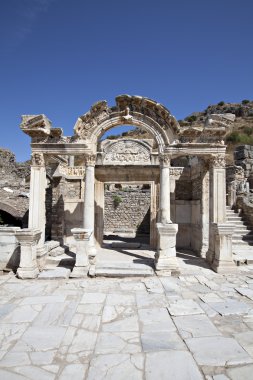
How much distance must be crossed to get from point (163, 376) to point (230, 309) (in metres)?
2.29

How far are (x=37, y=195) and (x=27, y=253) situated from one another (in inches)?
72.1

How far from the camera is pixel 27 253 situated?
6488mm

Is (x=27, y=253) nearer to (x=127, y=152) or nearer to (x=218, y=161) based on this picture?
(x=127, y=152)

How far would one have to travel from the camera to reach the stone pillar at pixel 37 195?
7414mm

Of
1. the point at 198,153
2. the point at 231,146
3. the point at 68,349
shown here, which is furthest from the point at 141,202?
the point at 231,146

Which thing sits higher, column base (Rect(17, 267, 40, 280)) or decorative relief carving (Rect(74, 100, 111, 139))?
decorative relief carving (Rect(74, 100, 111, 139))

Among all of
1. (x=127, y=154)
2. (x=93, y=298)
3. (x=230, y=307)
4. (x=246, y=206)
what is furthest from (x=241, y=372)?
(x=246, y=206)

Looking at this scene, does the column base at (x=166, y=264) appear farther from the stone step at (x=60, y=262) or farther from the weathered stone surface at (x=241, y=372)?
the weathered stone surface at (x=241, y=372)

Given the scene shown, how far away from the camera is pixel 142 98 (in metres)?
7.53

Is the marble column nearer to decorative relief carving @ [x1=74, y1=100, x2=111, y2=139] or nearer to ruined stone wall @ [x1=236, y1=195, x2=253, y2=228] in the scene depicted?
decorative relief carving @ [x1=74, y1=100, x2=111, y2=139]

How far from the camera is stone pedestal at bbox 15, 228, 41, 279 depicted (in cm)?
636

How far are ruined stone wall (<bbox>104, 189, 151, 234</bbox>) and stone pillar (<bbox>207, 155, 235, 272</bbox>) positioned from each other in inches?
411

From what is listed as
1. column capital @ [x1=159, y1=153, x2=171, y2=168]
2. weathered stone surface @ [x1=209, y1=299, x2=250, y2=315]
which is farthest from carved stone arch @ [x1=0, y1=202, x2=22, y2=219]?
weathered stone surface @ [x1=209, y1=299, x2=250, y2=315]

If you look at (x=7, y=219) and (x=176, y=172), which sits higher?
(x=176, y=172)
